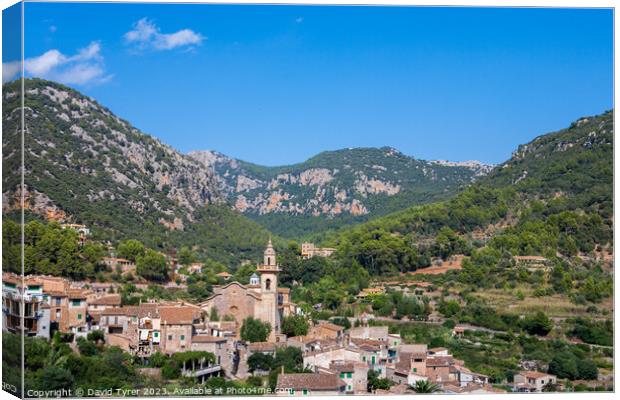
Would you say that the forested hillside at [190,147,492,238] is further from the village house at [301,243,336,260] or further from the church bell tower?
the church bell tower

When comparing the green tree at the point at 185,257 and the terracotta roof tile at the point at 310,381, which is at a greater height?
the green tree at the point at 185,257

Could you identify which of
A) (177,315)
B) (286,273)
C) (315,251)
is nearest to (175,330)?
(177,315)

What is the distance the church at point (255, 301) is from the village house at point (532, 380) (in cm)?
538

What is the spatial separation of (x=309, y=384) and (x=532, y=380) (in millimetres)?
4666

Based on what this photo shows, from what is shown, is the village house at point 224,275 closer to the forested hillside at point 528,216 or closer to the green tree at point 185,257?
the green tree at point 185,257

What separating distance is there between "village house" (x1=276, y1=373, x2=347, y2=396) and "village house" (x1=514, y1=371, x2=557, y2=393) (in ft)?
10.8

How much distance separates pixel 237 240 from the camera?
3875cm

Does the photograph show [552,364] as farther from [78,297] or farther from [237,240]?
[237,240]

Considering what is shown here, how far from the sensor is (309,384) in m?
15.3

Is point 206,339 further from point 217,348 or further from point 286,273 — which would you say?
point 286,273

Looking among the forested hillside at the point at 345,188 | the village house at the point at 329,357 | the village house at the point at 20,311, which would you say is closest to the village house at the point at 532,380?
the village house at the point at 329,357

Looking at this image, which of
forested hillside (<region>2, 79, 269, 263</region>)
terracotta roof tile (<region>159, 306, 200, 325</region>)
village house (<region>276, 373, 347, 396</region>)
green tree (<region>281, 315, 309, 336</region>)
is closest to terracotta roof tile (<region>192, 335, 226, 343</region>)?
terracotta roof tile (<region>159, 306, 200, 325</region>)

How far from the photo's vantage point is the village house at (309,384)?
14.8 m

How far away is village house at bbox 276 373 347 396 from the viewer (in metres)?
14.8
